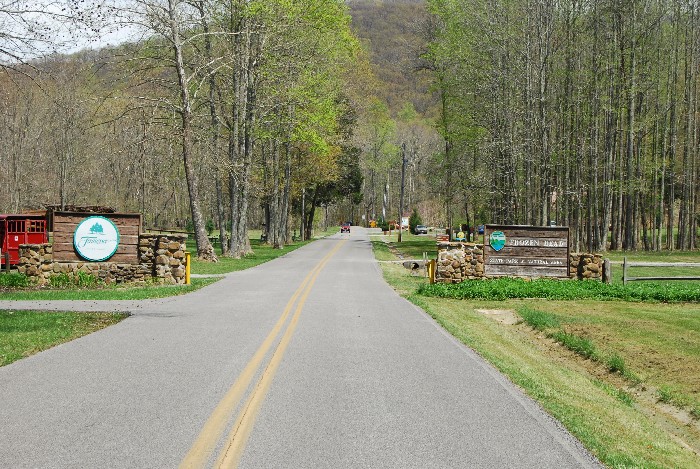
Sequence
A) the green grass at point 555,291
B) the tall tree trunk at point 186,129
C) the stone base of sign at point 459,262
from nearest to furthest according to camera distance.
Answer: the green grass at point 555,291, the stone base of sign at point 459,262, the tall tree trunk at point 186,129

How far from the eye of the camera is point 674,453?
714 centimetres

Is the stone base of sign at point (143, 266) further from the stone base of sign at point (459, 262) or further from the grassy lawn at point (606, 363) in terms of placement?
the stone base of sign at point (459, 262)

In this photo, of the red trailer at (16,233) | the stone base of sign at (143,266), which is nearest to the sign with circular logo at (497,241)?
the stone base of sign at (143,266)

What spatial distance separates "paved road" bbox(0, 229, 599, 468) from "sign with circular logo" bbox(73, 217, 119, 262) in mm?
9577

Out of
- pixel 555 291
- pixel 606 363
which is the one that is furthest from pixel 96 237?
pixel 606 363

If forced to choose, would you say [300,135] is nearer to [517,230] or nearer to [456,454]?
[517,230]

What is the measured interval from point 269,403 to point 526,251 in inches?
725

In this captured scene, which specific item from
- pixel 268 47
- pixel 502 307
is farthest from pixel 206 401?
pixel 268 47

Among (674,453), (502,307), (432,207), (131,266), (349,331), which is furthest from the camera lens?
(432,207)

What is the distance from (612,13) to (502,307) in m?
31.0

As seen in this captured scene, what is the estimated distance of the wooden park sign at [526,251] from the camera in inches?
952

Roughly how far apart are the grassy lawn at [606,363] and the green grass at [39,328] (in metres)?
6.90

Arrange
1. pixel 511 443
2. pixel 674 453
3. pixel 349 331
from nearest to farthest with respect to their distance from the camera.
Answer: pixel 511 443, pixel 674 453, pixel 349 331

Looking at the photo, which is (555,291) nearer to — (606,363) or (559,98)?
(606,363)
